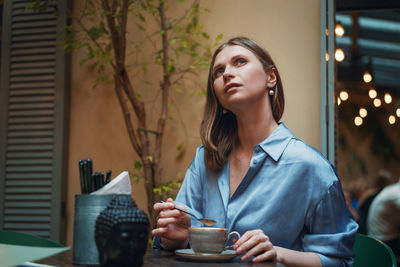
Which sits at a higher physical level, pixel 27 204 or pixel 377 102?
pixel 377 102

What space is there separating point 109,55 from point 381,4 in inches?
67.9

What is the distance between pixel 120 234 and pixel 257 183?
62cm

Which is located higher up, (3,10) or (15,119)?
(3,10)

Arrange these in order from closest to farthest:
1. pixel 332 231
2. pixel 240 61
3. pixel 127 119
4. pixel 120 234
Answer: pixel 120 234 < pixel 332 231 < pixel 240 61 < pixel 127 119

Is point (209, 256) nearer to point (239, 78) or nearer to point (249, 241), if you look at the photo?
point (249, 241)

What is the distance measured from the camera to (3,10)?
307cm

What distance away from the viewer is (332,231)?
1313 mm

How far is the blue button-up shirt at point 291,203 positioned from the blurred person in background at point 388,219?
9.58 feet

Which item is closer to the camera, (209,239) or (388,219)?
(209,239)

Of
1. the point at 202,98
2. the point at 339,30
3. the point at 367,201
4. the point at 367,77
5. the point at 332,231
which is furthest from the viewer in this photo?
the point at 367,201

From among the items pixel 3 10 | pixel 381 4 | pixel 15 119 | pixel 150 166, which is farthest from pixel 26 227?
pixel 381 4

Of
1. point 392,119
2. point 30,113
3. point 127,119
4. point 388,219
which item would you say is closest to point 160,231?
point 127,119

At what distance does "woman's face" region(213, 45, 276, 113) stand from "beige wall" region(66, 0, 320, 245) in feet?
3.50

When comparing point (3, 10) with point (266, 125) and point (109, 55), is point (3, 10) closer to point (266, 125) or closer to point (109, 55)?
point (109, 55)
